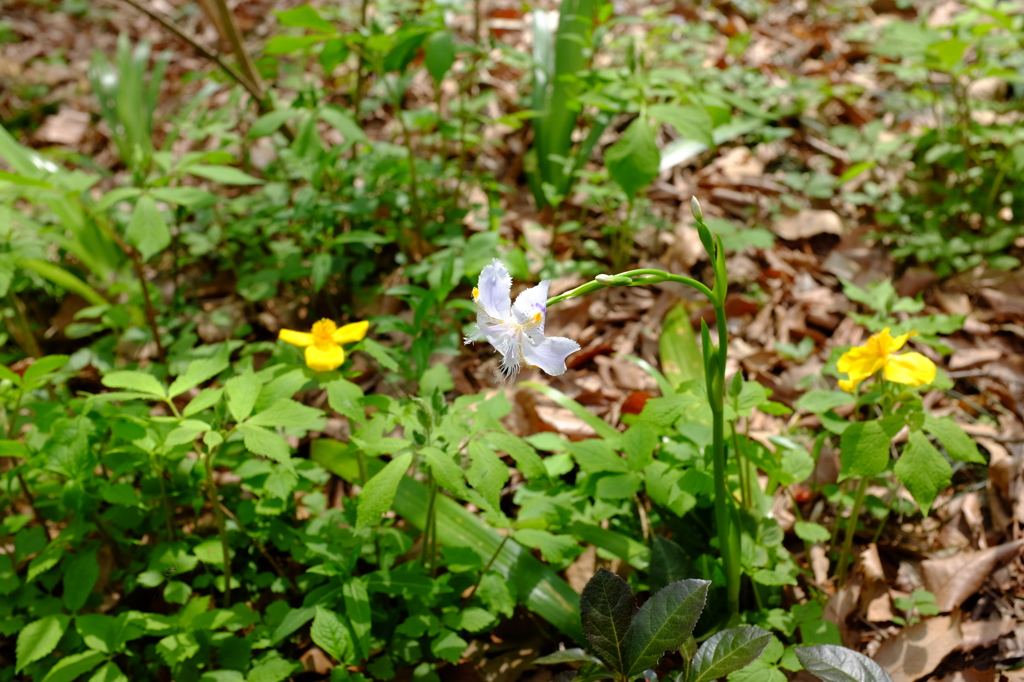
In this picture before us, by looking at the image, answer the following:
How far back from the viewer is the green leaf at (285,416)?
110 cm

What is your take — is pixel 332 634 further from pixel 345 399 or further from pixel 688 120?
pixel 688 120

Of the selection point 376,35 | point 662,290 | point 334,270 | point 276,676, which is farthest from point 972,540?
A: point 376,35

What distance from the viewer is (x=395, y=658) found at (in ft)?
4.09

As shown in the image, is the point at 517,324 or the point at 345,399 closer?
the point at 517,324

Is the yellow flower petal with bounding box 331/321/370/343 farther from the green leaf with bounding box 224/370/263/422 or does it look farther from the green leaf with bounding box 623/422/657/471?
the green leaf with bounding box 623/422/657/471

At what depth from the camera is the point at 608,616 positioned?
1.00 meters

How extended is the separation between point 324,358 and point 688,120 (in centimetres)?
107

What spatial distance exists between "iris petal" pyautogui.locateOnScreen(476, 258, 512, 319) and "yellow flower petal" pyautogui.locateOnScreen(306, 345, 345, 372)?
0.37 metres

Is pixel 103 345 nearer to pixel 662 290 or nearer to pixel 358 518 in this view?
pixel 358 518

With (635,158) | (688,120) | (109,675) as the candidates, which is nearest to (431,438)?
(109,675)

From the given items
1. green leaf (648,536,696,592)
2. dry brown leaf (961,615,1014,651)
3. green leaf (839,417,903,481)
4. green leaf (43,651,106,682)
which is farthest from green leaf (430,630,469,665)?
dry brown leaf (961,615,1014,651)

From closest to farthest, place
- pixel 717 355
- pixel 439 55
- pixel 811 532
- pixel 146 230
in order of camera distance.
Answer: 1. pixel 717 355
2. pixel 811 532
3. pixel 146 230
4. pixel 439 55

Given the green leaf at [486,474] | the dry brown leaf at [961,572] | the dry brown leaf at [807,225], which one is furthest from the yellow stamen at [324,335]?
the dry brown leaf at [807,225]

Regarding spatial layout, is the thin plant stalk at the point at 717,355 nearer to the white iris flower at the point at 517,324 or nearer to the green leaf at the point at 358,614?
the white iris flower at the point at 517,324
